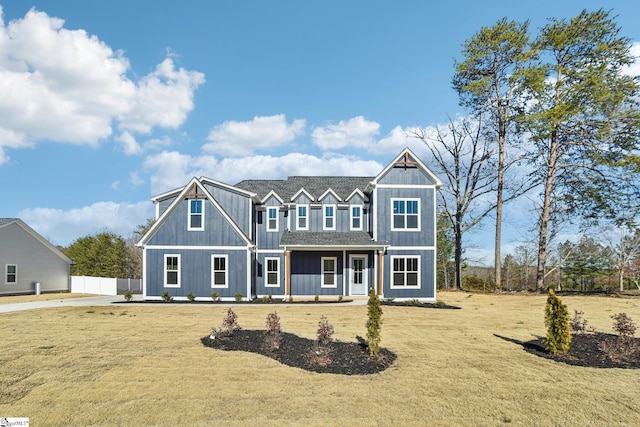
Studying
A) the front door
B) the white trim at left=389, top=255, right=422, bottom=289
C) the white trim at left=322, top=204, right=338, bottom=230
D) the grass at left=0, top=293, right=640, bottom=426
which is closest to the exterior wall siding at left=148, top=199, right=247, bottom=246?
the white trim at left=322, top=204, right=338, bottom=230

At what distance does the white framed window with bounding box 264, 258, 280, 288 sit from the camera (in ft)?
81.6

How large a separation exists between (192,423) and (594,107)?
3109cm

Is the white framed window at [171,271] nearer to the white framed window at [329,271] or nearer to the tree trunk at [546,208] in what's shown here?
the white framed window at [329,271]

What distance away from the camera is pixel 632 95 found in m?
25.8

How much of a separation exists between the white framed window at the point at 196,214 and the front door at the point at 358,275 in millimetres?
9561

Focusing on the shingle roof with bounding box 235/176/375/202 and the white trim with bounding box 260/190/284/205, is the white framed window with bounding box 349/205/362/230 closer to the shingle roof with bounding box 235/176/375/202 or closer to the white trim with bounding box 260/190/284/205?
the shingle roof with bounding box 235/176/375/202

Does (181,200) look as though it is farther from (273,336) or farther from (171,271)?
(273,336)

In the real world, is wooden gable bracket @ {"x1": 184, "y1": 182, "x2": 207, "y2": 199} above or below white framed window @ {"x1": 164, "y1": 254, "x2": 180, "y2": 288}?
above

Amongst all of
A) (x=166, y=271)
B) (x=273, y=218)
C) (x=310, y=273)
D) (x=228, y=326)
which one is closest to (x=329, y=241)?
(x=310, y=273)

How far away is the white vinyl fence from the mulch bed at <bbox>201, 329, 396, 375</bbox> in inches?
946

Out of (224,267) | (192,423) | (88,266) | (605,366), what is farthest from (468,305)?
(88,266)

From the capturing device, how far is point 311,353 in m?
9.63

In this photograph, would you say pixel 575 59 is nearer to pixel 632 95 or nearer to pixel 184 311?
pixel 632 95

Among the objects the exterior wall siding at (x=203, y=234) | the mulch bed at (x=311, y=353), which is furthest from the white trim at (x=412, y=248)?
the mulch bed at (x=311, y=353)
